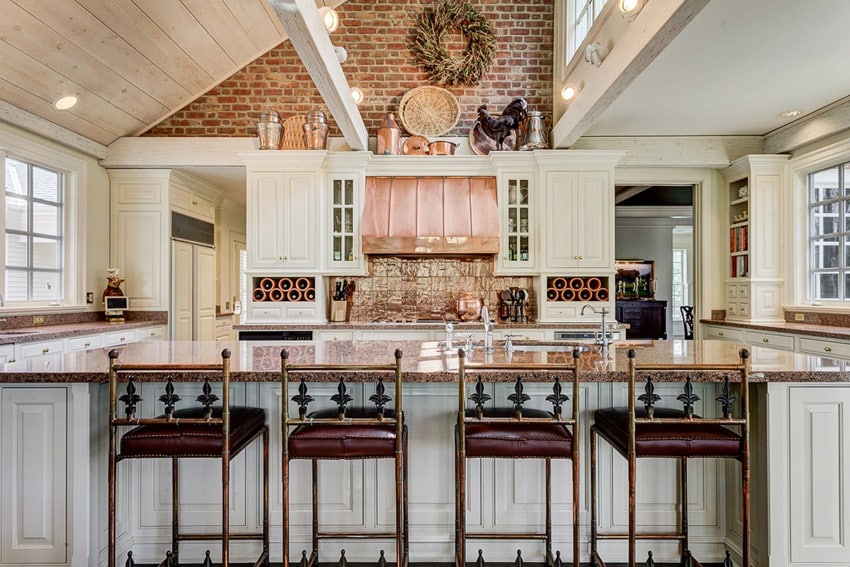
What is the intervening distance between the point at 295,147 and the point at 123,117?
1.60m

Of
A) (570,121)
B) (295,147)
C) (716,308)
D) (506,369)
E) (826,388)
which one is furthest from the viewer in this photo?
(716,308)

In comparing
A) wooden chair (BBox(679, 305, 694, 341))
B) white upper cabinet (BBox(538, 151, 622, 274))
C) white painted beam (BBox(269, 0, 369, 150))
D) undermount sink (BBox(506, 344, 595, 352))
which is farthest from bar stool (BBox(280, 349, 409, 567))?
wooden chair (BBox(679, 305, 694, 341))

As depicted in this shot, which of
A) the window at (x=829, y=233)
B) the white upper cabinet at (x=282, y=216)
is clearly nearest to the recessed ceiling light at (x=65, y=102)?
the white upper cabinet at (x=282, y=216)

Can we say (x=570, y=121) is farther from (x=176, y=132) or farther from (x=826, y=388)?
(x=176, y=132)

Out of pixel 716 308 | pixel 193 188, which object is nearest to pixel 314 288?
pixel 193 188

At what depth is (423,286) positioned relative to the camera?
16.5 feet

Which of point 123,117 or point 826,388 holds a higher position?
point 123,117

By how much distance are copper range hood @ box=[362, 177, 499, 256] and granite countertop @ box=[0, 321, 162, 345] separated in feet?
7.70

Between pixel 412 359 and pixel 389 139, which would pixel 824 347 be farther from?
pixel 389 139

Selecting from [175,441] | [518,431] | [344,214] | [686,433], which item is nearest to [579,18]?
[344,214]

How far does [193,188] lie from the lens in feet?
17.8

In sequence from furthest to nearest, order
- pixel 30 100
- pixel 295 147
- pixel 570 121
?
pixel 295 147 < pixel 570 121 < pixel 30 100

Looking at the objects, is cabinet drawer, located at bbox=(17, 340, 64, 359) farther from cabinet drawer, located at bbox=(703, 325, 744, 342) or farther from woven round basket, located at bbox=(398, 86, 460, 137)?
cabinet drawer, located at bbox=(703, 325, 744, 342)

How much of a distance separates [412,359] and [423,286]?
2848mm
